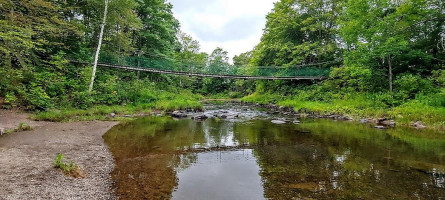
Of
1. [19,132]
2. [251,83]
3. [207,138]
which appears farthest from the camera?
[251,83]

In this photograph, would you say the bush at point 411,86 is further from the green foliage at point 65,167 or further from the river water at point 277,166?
the green foliage at point 65,167

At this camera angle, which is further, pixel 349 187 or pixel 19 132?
pixel 19 132

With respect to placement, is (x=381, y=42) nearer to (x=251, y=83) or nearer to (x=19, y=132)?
(x=19, y=132)

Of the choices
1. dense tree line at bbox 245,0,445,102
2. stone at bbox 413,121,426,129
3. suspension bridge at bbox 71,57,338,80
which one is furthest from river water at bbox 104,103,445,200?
suspension bridge at bbox 71,57,338,80

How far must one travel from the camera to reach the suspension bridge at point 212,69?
747 inches

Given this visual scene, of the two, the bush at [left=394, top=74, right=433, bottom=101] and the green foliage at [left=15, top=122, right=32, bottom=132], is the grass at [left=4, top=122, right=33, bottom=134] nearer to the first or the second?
the green foliage at [left=15, top=122, right=32, bottom=132]

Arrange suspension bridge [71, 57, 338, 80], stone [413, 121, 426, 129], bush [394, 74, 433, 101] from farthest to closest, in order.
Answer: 1. suspension bridge [71, 57, 338, 80]
2. bush [394, 74, 433, 101]
3. stone [413, 121, 426, 129]

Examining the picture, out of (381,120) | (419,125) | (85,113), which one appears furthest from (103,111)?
(419,125)

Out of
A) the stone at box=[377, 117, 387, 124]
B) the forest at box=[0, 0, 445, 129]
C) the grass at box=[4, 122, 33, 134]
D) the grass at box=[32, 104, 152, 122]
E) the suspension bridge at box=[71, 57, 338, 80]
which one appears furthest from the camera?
the suspension bridge at box=[71, 57, 338, 80]

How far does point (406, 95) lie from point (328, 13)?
12572 mm

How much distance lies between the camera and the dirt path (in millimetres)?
3455

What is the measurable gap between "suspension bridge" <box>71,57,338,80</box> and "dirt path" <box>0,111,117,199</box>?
1168cm

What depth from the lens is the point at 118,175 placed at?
4484 mm

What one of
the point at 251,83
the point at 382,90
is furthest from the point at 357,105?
the point at 251,83
